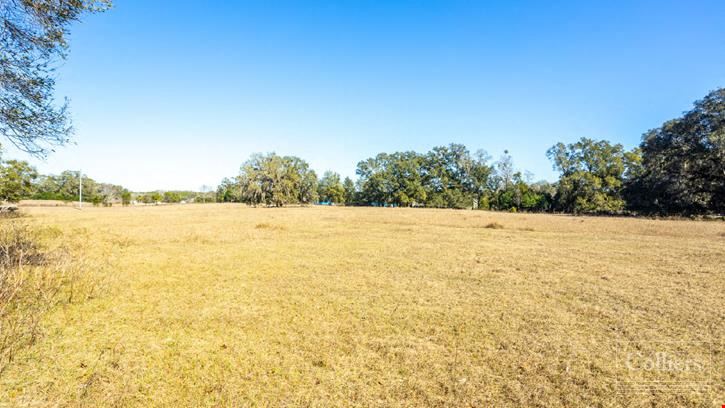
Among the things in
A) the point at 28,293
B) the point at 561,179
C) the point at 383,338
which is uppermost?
the point at 561,179

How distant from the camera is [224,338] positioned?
455 centimetres

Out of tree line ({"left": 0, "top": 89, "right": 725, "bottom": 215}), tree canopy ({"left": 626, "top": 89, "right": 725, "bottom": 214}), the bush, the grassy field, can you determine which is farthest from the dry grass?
tree canopy ({"left": 626, "top": 89, "right": 725, "bottom": 214})

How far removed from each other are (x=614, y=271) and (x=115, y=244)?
733 inches

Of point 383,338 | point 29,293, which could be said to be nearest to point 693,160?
point 383,338

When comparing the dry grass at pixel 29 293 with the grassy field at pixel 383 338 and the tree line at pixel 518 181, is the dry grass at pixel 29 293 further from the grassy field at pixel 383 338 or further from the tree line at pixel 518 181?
the tree line at pixel 518 181

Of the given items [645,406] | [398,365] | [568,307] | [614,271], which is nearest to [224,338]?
[398,365]

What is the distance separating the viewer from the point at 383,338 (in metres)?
4.55

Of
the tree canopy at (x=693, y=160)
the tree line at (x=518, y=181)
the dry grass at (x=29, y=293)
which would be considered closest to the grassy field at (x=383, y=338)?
the dry grass at (x=29, y=293)

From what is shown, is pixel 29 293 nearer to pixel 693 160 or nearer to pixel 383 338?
pixel 383 338

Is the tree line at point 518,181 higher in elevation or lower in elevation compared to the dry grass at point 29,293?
higher

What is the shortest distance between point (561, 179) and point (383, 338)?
61.9 meters

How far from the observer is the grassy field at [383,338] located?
3.24m

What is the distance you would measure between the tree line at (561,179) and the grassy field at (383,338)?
40.5 meters

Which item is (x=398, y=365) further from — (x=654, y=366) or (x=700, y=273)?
(x=700, y=273)
